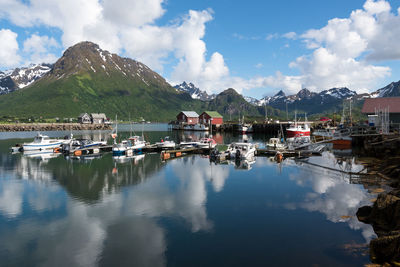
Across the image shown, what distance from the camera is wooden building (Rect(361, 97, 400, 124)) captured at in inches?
2629

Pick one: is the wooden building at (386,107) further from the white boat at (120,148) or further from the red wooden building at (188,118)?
the red wooden building at (188,118)

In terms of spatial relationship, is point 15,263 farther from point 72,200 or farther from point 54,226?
point 72,200

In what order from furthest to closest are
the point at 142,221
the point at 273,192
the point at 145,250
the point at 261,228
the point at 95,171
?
the point at 95,171
the point at 273,192
the point at 142,221
the point at 261,228
the point at 145,250

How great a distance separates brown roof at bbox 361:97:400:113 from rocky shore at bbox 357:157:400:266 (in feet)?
155

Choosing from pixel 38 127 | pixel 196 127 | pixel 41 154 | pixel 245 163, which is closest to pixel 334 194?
pixel 245 163

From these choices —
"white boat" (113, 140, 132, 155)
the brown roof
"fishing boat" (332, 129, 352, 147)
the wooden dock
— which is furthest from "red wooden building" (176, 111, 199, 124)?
"fishing boat" (332, 129, 352, 147)

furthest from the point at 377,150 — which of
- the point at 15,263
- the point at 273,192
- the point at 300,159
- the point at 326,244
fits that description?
the point at 15,263

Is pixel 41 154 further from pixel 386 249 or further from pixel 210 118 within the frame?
pixel 210 118

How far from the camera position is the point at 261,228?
2114cm

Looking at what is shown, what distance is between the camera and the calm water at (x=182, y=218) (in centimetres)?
1711

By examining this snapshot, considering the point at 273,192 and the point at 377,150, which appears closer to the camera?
the point at 273,192

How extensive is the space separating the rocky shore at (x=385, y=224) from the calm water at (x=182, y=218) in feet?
2.69

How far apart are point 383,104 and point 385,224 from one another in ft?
205

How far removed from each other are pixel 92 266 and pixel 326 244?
49.8 feet
